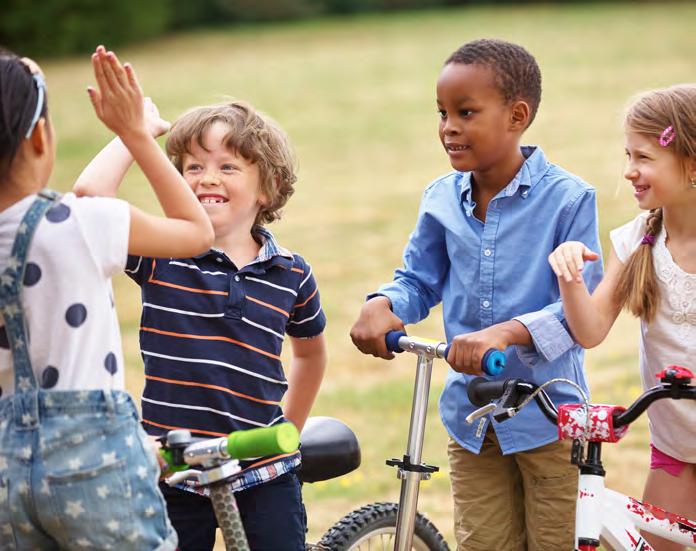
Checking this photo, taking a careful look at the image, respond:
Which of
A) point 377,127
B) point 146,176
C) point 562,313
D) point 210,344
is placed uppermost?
point 377,127

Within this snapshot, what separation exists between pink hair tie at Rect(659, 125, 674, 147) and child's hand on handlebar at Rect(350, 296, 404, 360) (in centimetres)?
91

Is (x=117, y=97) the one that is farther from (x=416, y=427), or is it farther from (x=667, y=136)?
(x=667, y=136)

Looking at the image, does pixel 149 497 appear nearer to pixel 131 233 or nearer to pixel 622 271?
pixel 131 233

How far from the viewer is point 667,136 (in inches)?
131

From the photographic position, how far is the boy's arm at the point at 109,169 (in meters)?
2.75

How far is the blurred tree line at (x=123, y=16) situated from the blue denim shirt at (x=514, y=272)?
2982cm

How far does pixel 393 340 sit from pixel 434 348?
0.61 ft

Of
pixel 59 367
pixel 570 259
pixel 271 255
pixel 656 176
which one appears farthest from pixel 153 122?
pixel 656 176

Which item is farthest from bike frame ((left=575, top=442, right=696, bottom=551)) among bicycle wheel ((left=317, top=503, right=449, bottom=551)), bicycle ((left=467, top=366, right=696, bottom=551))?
bicycle wheel ((left=317, top=503, right=449, bottom=551))

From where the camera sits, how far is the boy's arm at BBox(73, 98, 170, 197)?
2748 millimetres

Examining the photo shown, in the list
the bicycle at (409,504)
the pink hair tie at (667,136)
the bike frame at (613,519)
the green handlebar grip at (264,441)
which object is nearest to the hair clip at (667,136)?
the pink hair tie at (667,136)

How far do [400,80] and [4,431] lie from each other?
22366mm

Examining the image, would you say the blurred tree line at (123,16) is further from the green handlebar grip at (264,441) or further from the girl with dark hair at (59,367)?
the green handlebar grip at (264,441)

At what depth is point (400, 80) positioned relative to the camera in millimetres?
24219
